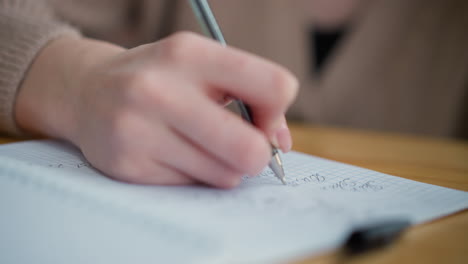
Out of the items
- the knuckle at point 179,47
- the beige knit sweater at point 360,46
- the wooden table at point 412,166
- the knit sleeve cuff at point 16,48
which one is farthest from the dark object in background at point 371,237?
the beige knit sweater at point 360,46

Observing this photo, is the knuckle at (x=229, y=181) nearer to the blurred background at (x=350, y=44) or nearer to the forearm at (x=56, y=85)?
the forearm at (x=56, y=85)

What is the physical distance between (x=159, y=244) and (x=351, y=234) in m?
0.09

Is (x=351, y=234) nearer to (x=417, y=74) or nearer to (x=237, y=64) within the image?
(x=237, y=64)

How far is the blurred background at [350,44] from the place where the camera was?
862 mm

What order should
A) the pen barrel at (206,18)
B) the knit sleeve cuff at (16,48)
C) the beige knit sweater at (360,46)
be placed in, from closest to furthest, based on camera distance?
the pen barrel at (206,18) < the knit sleeve cuff at (16,48) < the beige knit sweater at (360,46)

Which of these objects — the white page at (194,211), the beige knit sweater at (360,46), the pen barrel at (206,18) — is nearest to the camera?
the white page at (194,211)

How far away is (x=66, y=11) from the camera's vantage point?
775 millimetres

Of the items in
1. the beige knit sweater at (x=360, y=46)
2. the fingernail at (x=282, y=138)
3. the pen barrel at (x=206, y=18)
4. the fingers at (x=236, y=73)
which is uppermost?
the beige knit sweater at (x=360, y=46)

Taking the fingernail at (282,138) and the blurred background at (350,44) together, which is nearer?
the fingernail at (282,138)

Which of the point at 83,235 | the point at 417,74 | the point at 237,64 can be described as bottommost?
the point at 83,235

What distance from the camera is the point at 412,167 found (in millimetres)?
431

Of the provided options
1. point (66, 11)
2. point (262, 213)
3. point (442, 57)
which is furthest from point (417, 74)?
point (262, 213)

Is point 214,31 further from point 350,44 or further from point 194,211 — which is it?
point 350,44

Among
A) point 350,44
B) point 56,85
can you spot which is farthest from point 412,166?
point 350,44
